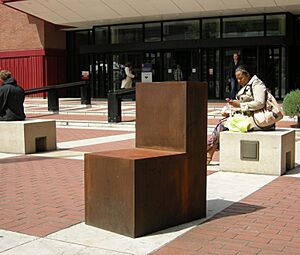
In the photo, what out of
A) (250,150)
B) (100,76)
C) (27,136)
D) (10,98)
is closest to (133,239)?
(250,150)

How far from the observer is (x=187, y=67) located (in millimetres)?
25734

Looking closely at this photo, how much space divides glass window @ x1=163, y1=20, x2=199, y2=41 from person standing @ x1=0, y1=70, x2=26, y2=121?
1490cm

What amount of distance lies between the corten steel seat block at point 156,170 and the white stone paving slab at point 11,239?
716 mm

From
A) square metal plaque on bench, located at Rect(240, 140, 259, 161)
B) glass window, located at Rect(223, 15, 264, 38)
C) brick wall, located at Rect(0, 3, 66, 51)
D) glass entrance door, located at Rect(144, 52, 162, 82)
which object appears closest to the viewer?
square metal plaque on bench, located at Rect(240, 140, 259, 161)

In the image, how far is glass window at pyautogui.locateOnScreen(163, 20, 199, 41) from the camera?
2514 cm

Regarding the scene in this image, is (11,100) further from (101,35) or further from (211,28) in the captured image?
(101,35)

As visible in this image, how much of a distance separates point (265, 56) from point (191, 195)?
18950 millimetres

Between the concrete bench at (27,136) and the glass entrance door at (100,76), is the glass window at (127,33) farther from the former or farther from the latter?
the concrete bench at (27,136)

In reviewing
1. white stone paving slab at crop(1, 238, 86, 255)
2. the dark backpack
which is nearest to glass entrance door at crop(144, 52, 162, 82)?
the dark backpack

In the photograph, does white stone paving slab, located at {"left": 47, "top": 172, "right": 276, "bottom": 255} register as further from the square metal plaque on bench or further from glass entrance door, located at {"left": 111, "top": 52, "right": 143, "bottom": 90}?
glass entrance door, located at {"left": 111, "top": 52, "right": 143, "bottom": 90}

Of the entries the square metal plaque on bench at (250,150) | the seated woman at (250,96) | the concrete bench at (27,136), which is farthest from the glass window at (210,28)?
the square metal plaque on bench at (250,150)

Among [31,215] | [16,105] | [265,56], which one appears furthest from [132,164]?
[265,56]

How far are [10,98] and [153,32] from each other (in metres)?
16.1

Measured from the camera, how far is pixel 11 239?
524cm
